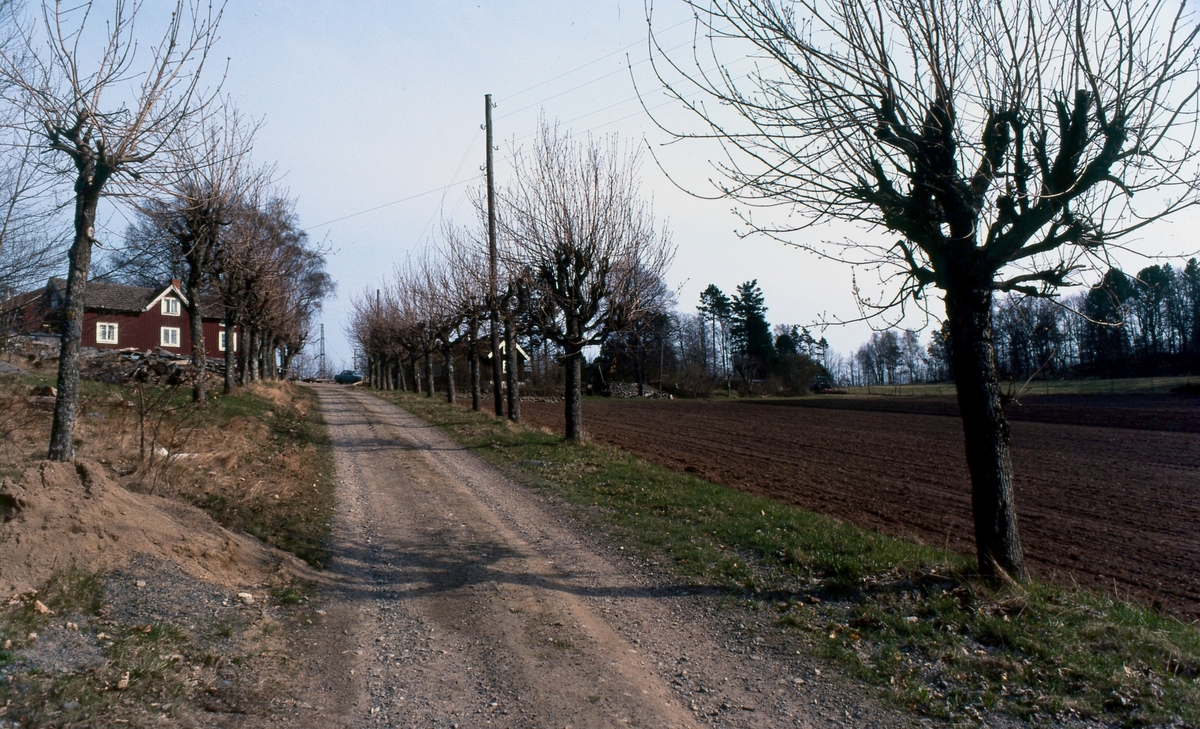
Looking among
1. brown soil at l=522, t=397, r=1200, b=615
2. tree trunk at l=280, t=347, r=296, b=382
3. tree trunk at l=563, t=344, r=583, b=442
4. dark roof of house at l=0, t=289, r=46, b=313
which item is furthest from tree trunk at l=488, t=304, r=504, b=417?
tree trunk at l=280, t=347, r=296, b=382

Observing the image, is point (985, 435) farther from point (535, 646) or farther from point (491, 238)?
point (491, 238)

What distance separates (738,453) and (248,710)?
1928cm

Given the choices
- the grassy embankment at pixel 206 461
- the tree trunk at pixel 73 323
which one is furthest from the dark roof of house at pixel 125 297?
the tree trunk at pixel 73 323

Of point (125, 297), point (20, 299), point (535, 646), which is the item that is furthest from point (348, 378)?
point (535, 646)

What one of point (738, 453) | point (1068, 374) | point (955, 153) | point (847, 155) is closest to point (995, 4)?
point (955, 153)

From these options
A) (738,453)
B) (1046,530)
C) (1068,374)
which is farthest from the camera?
A: (1068,374)

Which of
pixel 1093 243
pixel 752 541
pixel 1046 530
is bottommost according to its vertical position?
pixel 1046 530

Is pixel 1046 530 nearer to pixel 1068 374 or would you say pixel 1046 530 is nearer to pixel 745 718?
pixel 745 718

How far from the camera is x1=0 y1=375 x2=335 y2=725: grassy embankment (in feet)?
12.3

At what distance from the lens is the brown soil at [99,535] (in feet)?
16.6

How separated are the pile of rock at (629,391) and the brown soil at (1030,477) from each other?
36637mm

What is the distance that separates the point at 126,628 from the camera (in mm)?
4688

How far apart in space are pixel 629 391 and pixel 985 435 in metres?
68.2

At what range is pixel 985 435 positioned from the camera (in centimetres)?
625
